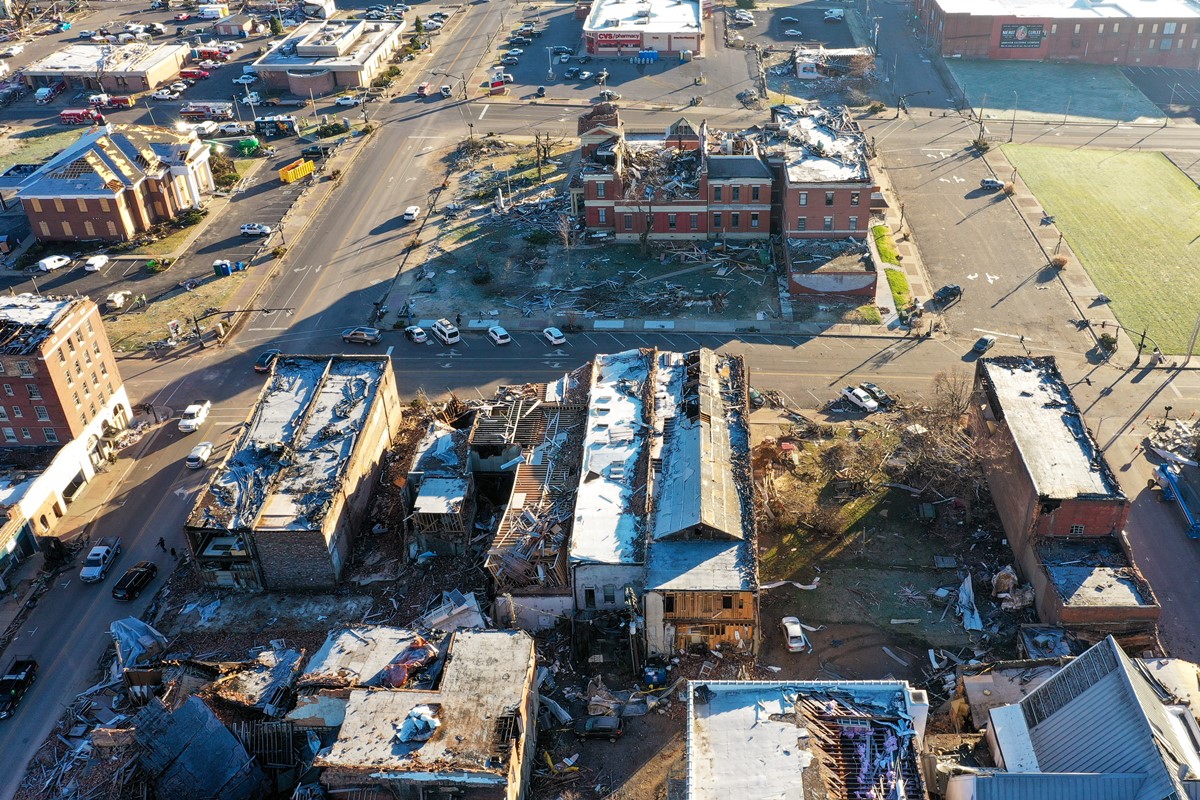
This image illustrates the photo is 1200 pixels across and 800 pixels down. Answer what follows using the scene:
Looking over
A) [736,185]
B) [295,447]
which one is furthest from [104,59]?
[295,447]

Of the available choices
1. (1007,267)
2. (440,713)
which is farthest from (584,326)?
(440,713)

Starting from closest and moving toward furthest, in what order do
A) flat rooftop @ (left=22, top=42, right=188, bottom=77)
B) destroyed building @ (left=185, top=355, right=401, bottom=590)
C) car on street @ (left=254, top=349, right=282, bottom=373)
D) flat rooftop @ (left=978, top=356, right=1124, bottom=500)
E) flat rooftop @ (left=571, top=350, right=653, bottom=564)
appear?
flat rooftop @ (left=571, top=350, right=653, bottom=564), flat rooftop @ (left=978, top=356, right=1124, bottom=500), destroyed building @ (left=185, top=355, right=401, bottom=590), car on street @ (left=254, top=349, right=282, bottom=373), flat rooftop @ (left=22, top=42, right=188, bottom=77)

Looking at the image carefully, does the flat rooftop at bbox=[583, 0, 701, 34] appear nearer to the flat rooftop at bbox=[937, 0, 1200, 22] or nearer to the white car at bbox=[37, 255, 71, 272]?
the flat rooftop at bbox=[937, 0, 1200, 22]

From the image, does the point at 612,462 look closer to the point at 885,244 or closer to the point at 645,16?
the point at 885,244

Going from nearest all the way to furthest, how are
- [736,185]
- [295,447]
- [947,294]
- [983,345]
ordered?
[295,447], [983,345], [947,294], [736,185]

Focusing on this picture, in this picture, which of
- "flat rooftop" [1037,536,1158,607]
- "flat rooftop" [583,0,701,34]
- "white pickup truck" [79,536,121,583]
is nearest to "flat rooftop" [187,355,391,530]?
"white pickup truck" [79,536,121,583]

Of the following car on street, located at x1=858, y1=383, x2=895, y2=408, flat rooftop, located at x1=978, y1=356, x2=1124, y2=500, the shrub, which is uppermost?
flat rooftop, located at x1=978, y1=356, x2=1124, y2=500

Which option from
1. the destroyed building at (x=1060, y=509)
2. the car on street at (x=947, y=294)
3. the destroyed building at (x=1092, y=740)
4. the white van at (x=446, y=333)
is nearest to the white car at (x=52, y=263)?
the white van at (x=446, y=333)
